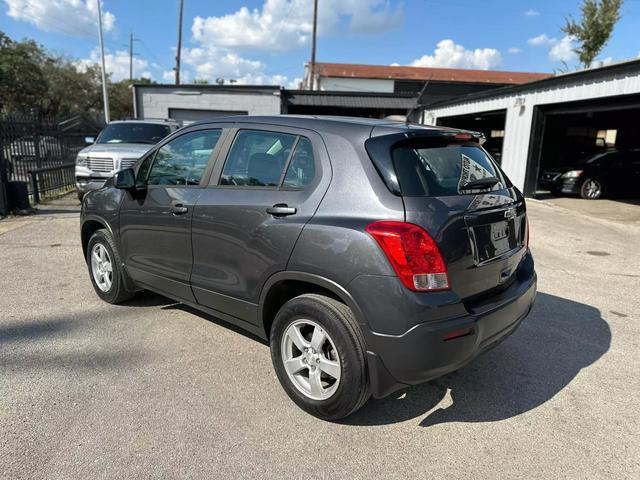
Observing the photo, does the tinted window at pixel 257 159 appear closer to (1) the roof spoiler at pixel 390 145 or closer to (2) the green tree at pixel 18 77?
(1) the roof spoiler at pixel 390 145

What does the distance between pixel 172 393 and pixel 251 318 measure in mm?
706

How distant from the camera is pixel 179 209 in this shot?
3555mm

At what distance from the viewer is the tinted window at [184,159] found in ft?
11.7

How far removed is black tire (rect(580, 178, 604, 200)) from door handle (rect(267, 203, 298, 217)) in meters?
13.7

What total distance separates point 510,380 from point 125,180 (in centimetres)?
346

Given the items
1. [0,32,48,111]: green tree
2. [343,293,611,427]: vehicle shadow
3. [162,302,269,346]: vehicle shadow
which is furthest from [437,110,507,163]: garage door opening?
[0,32,48,111]: green tree

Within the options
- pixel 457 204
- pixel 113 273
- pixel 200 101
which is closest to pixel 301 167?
pixel 457 204

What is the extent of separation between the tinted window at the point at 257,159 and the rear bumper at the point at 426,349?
4.15 feet

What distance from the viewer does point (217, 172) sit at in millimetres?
Result: 3416

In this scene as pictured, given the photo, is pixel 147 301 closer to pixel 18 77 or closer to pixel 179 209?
pixel 179 209

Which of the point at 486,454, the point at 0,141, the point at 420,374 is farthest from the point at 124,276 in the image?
the point at 0,141

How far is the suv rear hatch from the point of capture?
2512mm

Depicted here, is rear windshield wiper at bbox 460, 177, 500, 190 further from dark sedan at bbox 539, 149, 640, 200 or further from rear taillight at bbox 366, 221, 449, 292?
dark sedan at bbox 539, 149, 640, 200

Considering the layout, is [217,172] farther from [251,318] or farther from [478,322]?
[478,322]
